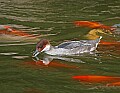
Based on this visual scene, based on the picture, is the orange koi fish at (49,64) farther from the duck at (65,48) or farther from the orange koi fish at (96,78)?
the orange koi fish at (96,78)

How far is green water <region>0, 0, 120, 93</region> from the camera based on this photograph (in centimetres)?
827

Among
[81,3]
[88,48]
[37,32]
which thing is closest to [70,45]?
[88,48]

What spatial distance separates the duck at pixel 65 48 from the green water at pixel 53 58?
196 mm

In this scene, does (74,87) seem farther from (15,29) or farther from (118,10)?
(118,10)

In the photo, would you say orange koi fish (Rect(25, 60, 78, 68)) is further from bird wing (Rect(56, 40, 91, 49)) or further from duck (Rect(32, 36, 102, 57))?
bird wing (Rect(56, 40, 91, 49))

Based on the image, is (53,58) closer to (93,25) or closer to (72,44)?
(72,44)

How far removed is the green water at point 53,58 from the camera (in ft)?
27.1

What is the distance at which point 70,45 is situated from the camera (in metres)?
11.2

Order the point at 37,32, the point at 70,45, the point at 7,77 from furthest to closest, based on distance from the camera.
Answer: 1. the point at 37,32
2. the point at 70,45
3. the point at 7,77

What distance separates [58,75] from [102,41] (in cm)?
372

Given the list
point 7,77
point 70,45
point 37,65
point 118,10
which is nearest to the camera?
point 7,77

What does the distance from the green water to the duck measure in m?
0.20

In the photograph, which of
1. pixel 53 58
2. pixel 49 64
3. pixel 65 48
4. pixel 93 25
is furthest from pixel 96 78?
pixel 93 25

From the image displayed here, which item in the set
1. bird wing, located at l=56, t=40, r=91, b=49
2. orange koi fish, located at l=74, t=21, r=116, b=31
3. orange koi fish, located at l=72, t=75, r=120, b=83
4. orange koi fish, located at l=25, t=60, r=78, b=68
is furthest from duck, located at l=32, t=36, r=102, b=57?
orange koi fish, located at l=74, t=21, r=116, b=31
